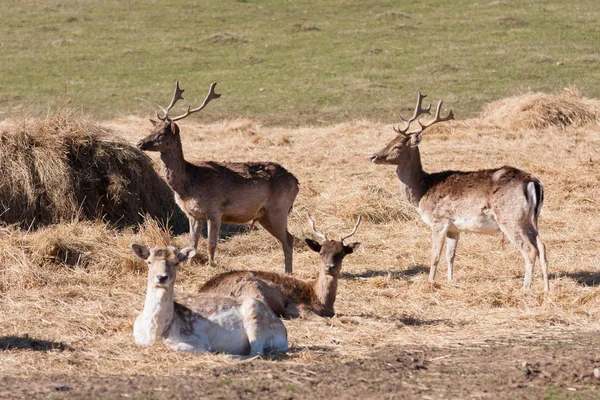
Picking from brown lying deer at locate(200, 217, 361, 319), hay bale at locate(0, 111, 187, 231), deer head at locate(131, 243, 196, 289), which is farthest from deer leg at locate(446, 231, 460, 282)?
deer head at locate(131, 243, 196, 289)

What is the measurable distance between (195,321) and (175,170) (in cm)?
Result: 418

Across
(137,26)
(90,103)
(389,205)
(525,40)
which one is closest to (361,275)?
(389,205)

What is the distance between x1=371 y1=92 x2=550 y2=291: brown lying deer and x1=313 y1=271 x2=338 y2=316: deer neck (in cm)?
192

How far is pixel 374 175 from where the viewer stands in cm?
1811

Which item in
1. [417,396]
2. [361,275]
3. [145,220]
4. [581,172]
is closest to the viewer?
[417,396]

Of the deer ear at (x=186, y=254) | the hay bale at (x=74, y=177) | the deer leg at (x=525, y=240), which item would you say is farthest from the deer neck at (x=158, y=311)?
the hay bale at (x=74, y=177)

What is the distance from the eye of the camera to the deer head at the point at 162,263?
8586 millimetres

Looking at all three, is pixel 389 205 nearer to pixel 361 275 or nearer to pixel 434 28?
pixel 361 275

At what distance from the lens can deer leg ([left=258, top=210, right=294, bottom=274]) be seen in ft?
42.7

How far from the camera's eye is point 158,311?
864 centimetres

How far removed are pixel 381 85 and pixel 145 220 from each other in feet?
55.6

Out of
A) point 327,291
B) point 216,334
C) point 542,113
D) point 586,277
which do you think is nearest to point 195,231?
point 327,291

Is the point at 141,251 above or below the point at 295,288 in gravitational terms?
above

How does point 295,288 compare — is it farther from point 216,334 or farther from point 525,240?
A: point 525,240
